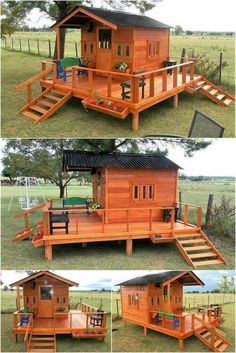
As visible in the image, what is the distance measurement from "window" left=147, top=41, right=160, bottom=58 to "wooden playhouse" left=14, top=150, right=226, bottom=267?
9.14ft

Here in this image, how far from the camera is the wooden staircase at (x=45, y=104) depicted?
7.77m

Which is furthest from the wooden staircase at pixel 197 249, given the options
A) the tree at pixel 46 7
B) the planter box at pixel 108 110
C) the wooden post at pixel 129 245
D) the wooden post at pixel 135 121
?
the tree at pixel 46 7

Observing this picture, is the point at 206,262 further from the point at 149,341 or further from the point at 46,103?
the point at 46,103

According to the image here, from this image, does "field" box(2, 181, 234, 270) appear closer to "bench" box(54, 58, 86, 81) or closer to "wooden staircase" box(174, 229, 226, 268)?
"wooden staircase" box(174, 229, 226, 268)

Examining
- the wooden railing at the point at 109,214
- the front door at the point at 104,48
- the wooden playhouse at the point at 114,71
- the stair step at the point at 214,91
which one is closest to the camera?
the wooden railing at the point at 109,214

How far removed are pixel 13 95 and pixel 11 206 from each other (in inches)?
114

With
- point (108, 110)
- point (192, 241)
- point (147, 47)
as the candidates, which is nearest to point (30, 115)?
point (108, 110)

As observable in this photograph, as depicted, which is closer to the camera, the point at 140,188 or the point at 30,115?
the point at 140,188

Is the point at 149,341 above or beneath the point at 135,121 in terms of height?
beneath

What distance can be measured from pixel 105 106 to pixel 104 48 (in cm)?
216

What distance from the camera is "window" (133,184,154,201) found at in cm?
767

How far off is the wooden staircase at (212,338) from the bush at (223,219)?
2.42 meters

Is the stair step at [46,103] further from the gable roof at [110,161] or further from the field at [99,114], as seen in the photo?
the gable roof at [110,161]

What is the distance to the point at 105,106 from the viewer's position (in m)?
7.37
